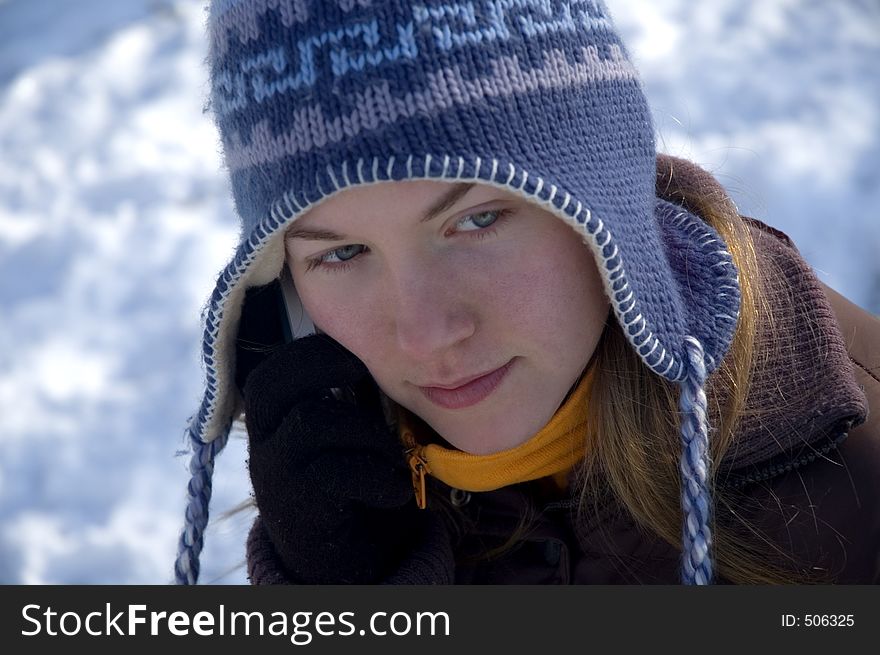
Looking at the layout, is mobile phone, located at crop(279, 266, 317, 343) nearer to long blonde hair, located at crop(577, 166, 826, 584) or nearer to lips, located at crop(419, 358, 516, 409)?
lips, located at crop(419, 358, 516, 409)

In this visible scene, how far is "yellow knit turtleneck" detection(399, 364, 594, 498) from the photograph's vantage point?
166cm

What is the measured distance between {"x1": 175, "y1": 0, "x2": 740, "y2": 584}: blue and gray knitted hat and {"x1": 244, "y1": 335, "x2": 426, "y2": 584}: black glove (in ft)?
0.57

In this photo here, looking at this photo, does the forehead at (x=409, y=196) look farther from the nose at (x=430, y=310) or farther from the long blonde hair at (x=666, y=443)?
the long blonde hair at (x=666, y=443)

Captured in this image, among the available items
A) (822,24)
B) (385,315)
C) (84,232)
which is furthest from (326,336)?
(822,24)

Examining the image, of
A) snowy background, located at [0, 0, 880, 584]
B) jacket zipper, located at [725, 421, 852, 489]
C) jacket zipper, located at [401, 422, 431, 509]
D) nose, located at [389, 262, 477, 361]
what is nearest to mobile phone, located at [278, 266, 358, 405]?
Answer: jacket zipper, located at [401, 422, 431, 509]

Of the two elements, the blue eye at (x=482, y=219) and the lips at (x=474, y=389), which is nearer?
the blue eye at (x=482, y=219)

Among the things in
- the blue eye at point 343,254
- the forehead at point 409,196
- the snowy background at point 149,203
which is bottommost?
the forehead at point 409,196

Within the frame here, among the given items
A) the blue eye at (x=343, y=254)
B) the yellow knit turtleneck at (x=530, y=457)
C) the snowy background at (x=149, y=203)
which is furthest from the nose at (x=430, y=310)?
the snowy background at (x=149, y=203)

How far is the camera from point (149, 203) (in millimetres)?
3119

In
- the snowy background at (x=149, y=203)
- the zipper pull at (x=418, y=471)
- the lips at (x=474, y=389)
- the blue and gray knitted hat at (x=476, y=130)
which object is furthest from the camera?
the snowy background at (x=149, y=203)

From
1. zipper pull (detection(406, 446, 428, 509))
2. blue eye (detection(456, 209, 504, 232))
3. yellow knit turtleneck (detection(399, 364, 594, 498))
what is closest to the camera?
blue eye (detection(456, 209, 504, 232))

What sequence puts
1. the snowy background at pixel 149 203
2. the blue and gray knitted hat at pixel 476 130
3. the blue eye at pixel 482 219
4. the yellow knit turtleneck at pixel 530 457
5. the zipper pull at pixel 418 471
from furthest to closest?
the snowy background at pixel 149 203 → the zipper pull at pixel 418 471 → the yellow knit turtleneck at pixel 530 457 → the blue eye at pixel 482 219 → the blue and gray knitted hat at pixel 476 130

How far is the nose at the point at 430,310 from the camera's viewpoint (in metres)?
1.39

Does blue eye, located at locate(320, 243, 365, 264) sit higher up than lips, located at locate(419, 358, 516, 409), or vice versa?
blue eye, located at locate(320, 243, 365, 264)
